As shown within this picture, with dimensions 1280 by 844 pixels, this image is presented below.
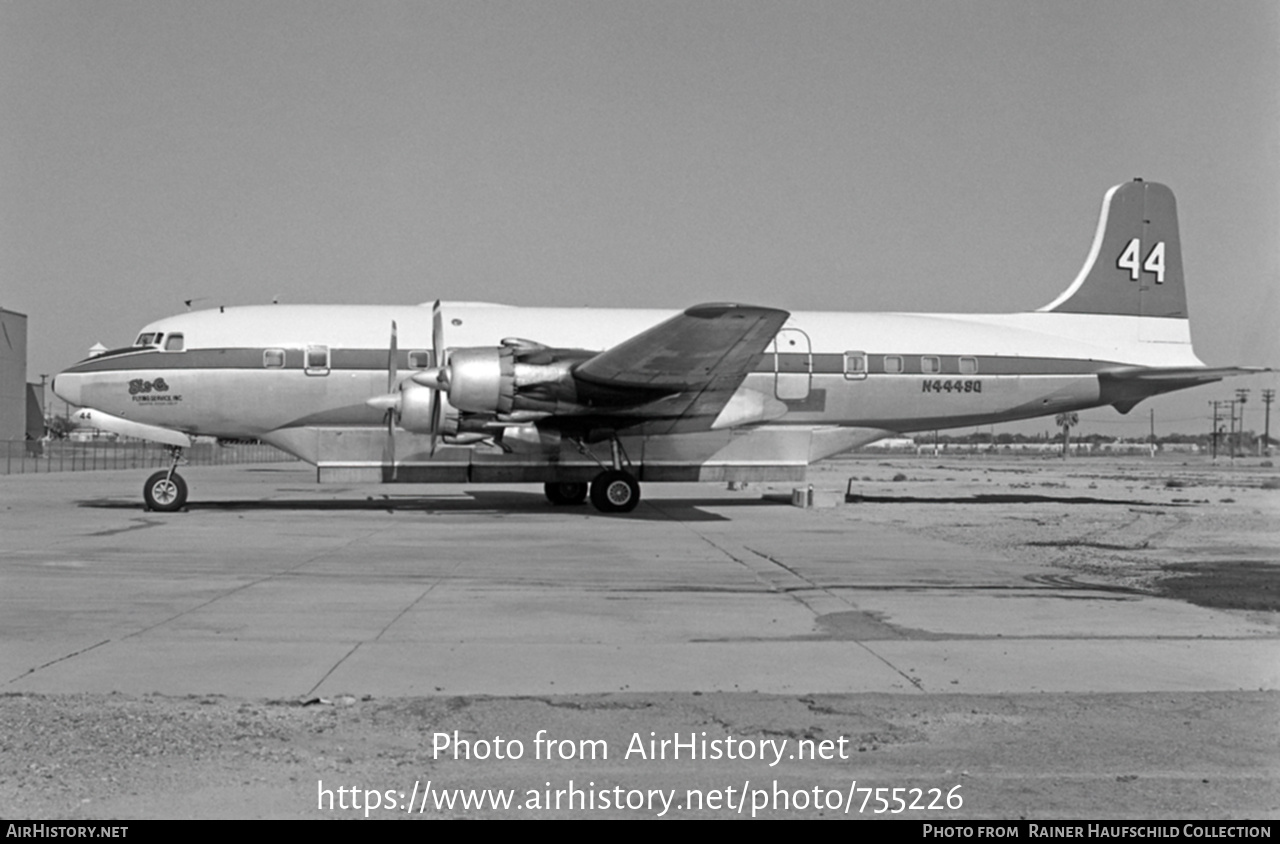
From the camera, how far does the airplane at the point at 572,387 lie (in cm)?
2002

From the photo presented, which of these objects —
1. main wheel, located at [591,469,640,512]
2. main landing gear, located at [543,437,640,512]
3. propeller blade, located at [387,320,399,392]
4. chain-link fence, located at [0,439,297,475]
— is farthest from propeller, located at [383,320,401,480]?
chain-link fence, located at [0,439,297,475]

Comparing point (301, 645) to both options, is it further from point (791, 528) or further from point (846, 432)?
point (846, 432)

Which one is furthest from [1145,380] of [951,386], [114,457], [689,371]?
[114,457]

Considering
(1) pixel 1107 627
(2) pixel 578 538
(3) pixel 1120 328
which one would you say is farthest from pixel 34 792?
(3) pixel 1120 328

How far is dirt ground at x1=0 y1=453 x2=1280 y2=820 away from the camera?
4.74 meters

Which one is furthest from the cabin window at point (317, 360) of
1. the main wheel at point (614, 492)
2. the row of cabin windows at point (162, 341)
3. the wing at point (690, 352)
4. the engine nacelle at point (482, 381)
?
the main wheel at point (614, 492)

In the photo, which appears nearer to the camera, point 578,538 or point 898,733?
point 898,733

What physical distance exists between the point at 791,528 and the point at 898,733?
1279 centimetres

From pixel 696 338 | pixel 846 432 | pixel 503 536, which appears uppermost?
pixel 696 338

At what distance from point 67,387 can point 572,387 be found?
32.9ft

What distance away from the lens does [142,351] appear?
72.0 feet

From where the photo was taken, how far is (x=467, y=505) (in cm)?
2392

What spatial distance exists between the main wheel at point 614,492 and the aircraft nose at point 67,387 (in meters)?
10.1

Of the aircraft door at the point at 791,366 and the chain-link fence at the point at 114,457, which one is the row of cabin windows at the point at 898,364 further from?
the chain-link fence at the point at 114,457
